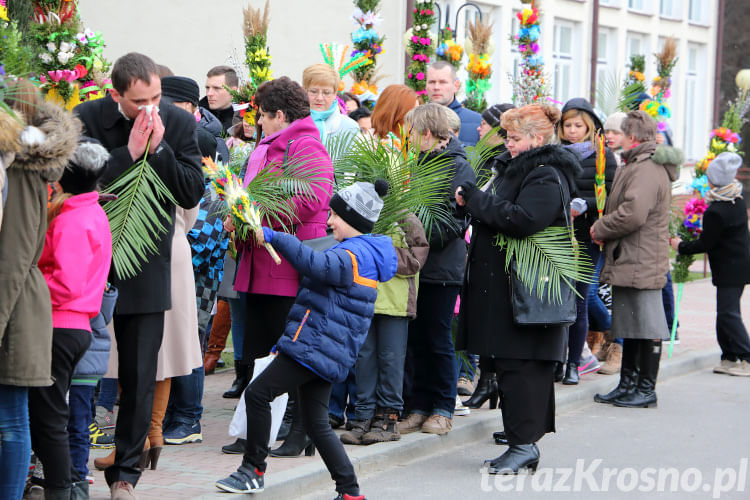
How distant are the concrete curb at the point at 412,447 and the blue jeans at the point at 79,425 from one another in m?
0.93

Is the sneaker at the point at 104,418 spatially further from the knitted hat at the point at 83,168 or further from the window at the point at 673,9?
the window at the point at 673,9

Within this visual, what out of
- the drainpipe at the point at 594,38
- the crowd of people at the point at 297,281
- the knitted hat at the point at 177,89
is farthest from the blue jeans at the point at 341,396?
the drainpipe at the point at 594,38

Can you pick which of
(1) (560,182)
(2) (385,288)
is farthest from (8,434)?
(1) (560,182)

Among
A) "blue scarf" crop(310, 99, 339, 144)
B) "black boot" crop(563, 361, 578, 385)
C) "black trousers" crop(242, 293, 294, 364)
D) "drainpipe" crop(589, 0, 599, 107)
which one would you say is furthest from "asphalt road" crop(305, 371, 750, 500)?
"drainpipe" crop(589, 0, 599, 107)

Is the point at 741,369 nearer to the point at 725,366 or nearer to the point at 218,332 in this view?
the point at 725,366

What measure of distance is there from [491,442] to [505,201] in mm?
1956

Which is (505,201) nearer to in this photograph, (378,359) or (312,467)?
(378,359)

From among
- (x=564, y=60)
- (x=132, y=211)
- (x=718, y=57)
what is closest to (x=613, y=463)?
(x=132, y=211)

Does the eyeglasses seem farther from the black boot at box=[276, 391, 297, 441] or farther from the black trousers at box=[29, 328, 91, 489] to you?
the black trousers at box=[29, 328, 91, 489]

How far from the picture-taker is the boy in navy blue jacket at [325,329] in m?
5.04

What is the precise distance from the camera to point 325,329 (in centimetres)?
509

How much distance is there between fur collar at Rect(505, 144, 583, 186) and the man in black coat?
1953 millimetres

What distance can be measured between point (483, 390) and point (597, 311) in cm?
206

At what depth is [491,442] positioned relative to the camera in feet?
23.6
